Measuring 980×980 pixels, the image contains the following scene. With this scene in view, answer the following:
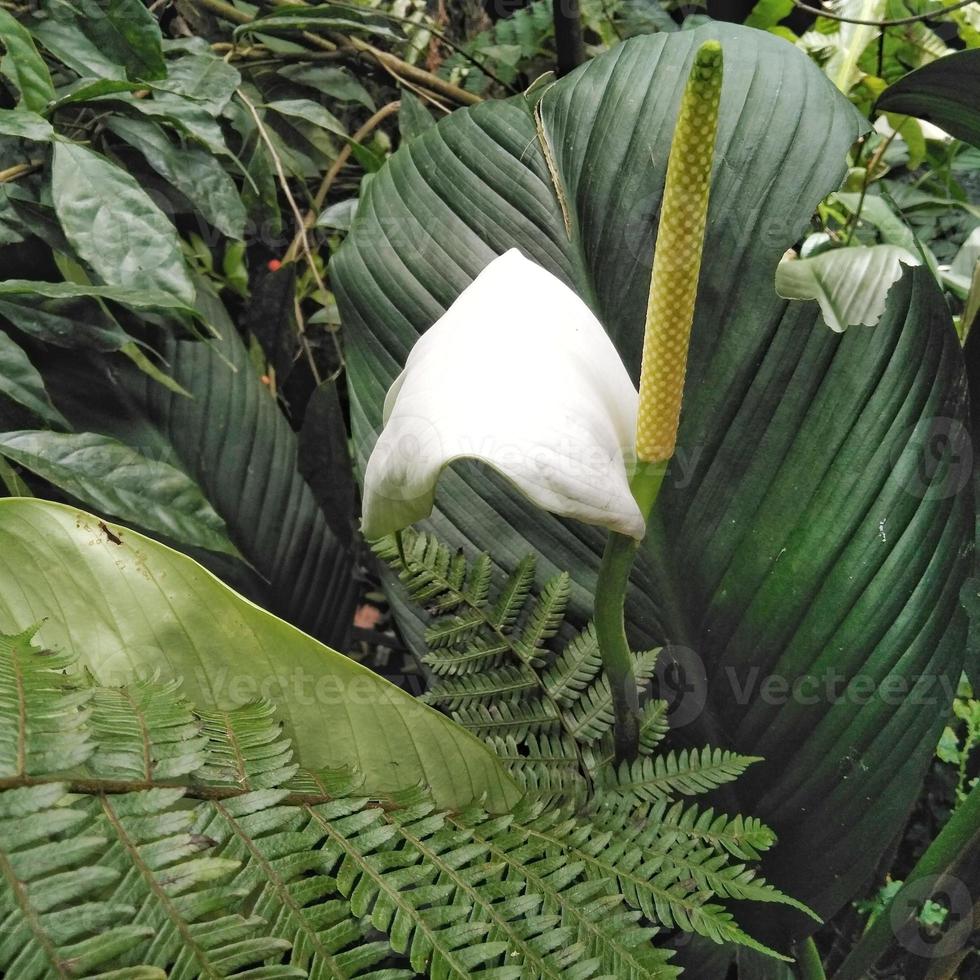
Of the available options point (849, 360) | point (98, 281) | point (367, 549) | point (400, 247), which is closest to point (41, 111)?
point (98, 281)

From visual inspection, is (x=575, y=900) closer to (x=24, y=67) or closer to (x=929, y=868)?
(x=929, y=868)

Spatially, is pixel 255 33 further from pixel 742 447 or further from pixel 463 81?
pixel 742 447

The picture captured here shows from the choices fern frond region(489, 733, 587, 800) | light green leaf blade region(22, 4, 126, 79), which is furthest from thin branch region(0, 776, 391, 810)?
light green leaf blade region(22, 4, 126, 79)

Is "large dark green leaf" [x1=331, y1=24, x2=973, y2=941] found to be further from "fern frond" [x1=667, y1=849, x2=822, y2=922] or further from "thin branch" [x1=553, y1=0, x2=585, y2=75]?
"thin branch" [x1=553, y1=0, x2=585, y2=75]

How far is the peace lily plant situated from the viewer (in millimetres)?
242

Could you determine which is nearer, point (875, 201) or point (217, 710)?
point (217, 710)

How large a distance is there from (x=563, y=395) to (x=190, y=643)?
0.17 metres

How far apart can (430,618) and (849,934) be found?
1.52 ft

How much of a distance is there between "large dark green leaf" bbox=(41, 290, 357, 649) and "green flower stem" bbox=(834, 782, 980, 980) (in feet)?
1.28

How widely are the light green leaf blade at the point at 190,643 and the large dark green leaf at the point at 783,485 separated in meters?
0.16

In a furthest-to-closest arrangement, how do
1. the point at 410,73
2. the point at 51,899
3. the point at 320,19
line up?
1. the point at 410,73
2. the point at 320,19
3. the point at 51,899

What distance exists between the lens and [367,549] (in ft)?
2.11

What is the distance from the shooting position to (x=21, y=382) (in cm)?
41

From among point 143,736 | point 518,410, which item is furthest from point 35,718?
point 518,410
